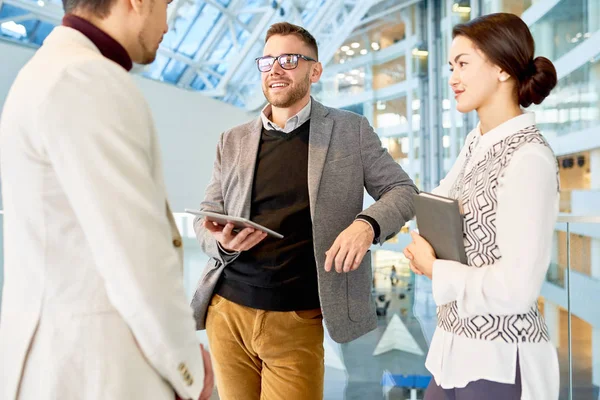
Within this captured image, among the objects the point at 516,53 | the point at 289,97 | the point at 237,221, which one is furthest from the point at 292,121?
the point at 516,53

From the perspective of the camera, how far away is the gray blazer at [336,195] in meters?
2.07

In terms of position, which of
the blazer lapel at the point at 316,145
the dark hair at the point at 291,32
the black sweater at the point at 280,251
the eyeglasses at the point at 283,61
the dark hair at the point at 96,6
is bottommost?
the black sweater at the point at 280,251

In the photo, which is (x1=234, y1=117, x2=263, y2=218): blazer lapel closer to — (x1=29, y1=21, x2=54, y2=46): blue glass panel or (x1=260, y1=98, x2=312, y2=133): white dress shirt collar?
(x1=260, y1=98, x2=312, y2=133): white dress shirt collar

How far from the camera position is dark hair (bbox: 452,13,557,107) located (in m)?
1.54

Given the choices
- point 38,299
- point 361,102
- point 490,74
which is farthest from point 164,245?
point 361,102

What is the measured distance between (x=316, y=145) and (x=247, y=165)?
0.29 meters

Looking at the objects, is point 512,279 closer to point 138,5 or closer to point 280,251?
point 280,251

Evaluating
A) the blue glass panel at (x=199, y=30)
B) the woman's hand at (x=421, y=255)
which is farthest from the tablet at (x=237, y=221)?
the blue glass panel at (x=199, y=30)

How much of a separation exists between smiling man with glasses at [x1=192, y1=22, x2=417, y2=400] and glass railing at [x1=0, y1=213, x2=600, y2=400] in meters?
0.70

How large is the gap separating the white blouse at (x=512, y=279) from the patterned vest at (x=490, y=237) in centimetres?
2

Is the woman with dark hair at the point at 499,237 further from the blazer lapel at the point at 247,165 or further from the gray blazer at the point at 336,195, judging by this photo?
the blazer lapel at the point at 247,165

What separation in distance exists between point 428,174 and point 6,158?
16812 mm

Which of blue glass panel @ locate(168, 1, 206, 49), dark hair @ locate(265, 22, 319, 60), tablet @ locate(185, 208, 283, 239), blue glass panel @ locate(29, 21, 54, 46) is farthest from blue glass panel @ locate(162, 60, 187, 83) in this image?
tablet @ locate(185, 208, 283, 239)

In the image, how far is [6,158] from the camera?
3.58 ft
